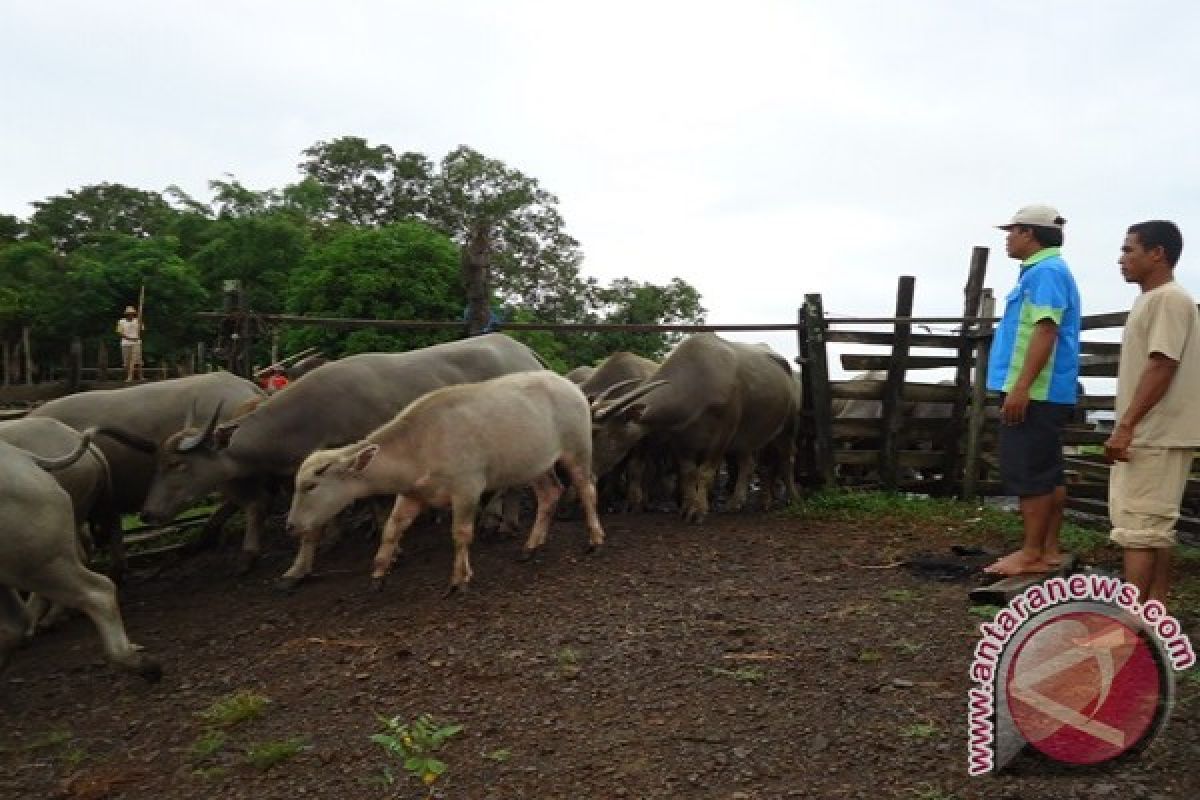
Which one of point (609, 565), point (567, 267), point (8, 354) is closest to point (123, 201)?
point (8, 354)

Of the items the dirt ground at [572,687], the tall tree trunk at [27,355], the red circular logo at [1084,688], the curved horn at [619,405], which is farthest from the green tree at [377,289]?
the red circular logo at [1084,688]

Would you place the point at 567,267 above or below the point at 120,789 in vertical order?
above

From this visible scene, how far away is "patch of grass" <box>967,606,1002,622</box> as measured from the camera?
Answer: 5270 millimetres

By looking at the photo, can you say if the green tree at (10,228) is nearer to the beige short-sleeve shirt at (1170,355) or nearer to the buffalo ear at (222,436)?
the buffalo ear at (222,436)

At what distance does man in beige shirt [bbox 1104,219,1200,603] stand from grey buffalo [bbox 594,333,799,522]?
524 cm

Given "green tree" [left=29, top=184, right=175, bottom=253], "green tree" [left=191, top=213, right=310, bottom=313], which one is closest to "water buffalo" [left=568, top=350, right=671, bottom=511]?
"green tree" [left=191, top=213, right=310, bottom=313]

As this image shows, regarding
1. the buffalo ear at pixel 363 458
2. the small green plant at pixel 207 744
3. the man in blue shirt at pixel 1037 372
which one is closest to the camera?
the small green plant at pixel 207 744

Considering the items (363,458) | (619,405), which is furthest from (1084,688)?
(619,405)

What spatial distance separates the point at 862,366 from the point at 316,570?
647cm

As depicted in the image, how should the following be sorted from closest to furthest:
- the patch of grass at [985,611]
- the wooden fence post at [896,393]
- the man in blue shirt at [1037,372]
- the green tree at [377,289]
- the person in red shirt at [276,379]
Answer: the man in blue shirt at [1037,372], the patch of grass at [985,611], the wooden fence post at [896,393], the person in red shirt at [276,379], the green tree at [377,289]

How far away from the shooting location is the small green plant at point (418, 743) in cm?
398

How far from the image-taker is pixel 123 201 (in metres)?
46.4

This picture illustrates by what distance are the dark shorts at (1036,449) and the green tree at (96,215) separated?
43089mm

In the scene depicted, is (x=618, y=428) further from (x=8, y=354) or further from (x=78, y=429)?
(x=8, y=354)
